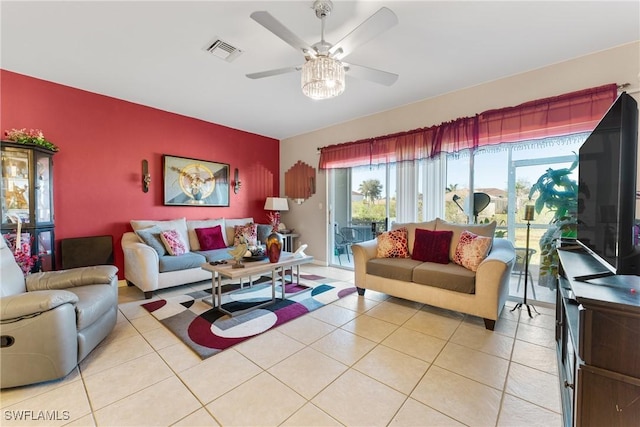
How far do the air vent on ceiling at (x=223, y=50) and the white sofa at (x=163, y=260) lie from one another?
232 centimetres

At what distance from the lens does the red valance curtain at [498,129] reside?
2.46 metres

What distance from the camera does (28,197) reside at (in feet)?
8.84

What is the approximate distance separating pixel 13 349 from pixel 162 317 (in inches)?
44.4

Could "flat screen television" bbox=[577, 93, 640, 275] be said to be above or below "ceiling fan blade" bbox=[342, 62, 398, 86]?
below

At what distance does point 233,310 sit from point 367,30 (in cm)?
272

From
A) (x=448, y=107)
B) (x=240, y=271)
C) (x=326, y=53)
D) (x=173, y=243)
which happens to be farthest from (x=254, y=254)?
(x=448, y=107)

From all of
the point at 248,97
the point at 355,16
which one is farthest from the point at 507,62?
the point at 248,97

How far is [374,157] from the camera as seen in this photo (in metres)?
4.06

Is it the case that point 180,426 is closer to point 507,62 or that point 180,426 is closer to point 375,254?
point 375,254

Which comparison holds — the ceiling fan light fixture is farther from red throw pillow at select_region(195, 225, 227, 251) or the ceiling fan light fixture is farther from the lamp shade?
the lamp shade

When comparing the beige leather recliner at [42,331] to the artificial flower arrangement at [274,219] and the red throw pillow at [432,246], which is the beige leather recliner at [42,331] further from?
the artificial flower arrangement at [274,219]

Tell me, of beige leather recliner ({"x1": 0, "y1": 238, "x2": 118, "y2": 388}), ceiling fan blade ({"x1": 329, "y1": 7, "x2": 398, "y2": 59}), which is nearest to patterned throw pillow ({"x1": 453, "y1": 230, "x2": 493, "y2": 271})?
ceiling fan blade ({"x1": 329, "y1": 7, "x2": 398, "y2": 59})

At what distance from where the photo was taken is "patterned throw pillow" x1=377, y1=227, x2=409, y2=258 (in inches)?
125

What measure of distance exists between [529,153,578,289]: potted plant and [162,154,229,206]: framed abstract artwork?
4.56 m
